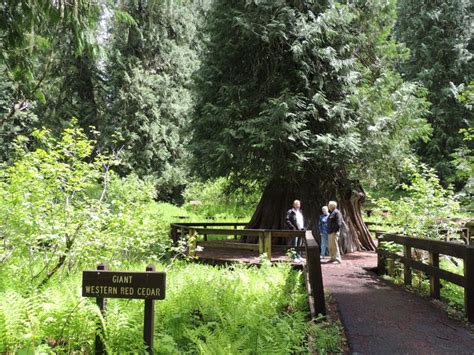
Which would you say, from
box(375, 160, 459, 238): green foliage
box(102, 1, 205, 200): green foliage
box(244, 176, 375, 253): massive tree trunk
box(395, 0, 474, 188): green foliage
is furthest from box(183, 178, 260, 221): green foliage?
box(375, 160, 459, 238): green foliage

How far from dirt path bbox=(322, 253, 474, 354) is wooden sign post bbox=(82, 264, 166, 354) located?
2.44m

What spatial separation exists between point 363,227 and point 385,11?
28.1 ft

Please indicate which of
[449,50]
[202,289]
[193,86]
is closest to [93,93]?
[193,86]

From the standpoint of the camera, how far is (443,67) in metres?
30.5

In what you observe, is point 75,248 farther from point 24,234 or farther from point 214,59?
point 214,59

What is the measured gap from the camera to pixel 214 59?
51.2 ft

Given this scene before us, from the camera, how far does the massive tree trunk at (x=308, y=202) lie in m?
15.8

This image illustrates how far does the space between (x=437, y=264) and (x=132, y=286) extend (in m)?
5.48

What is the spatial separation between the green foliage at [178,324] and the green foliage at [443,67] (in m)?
26.2

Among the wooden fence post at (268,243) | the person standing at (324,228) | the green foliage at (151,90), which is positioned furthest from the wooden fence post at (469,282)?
the green foliage at (151,90)

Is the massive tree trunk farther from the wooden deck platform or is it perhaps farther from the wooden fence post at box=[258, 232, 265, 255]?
the wooden fence post at box=[258, 232, 265, 255]

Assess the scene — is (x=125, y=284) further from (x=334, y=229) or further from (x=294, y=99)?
(x=294, y=99)

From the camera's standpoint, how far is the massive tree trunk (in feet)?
51.9

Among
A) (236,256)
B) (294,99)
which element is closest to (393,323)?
(236,256)
